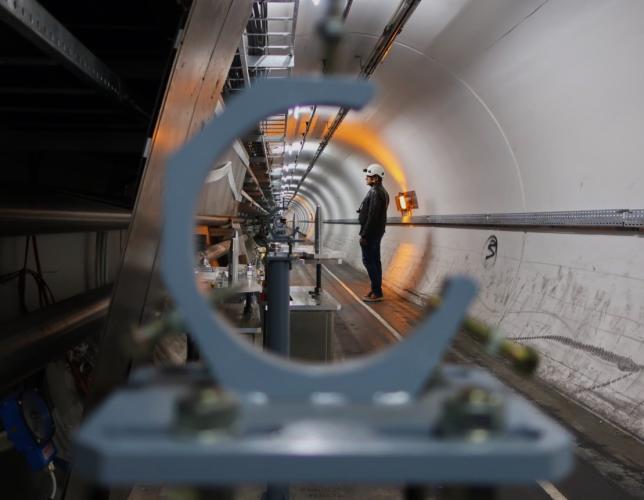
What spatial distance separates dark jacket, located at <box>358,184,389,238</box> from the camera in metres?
9.57

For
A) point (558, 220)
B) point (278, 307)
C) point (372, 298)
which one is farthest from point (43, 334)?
point (372, 298)

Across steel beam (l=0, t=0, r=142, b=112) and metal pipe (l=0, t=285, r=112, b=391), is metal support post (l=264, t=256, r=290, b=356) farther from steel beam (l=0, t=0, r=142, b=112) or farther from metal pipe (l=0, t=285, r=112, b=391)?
steel beam (l=0, t=0, r=142, b=112)

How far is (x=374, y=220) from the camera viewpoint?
978 centimetres

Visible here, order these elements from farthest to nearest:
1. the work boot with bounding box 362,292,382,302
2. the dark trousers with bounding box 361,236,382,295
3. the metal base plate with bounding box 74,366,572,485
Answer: the work boot with bounding box 362,292,382,302
the dark trousers with bounding box 361,236,382,295
the metal base plate with bounding box 74,366,572,485

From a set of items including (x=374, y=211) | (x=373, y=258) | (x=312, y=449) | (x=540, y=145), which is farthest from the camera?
(x=373, y=258)

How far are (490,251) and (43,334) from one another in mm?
6031

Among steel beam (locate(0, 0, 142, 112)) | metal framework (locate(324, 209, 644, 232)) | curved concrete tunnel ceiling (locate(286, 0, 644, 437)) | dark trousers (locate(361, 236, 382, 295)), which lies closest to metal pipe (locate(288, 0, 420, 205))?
curved concrete tunnel ceiling (locate(286, 0, 644, 437))

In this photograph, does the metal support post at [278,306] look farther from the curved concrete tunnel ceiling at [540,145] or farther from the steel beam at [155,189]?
the curved concrete tunnel ceiling at [540,145]

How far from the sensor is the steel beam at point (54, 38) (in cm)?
180

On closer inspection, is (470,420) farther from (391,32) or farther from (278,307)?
(391,32)

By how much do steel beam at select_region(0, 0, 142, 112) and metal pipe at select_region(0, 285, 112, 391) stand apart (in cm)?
127

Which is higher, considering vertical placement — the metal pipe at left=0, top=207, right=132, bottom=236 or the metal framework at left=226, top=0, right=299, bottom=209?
the metal framework at left=226, top=0, right=299, bottom=209

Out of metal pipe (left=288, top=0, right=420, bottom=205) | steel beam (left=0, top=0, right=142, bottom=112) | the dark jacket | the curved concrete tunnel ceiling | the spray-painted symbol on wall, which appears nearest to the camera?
steel beam (left=0, top=0, right=142, bottom=112)

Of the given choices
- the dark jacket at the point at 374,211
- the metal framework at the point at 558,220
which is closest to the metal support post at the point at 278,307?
the metal framework at the point at 558,220
